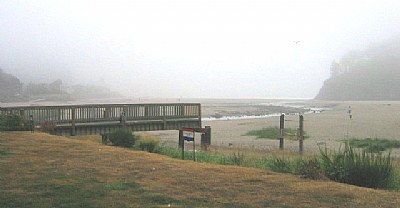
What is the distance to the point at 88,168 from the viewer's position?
8359mm

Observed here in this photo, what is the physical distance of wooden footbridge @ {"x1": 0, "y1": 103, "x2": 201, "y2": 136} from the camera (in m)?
18.7

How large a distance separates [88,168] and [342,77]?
185680mm

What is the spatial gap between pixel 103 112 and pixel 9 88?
4688 inches

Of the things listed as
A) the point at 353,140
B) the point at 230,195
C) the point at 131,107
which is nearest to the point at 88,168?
the point at 230,195

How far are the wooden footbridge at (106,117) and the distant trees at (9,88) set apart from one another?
342 feet

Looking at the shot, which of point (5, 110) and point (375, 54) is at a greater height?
point (375, 54)

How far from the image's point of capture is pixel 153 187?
22.1 feet

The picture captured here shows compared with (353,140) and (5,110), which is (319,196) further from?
(353,140)

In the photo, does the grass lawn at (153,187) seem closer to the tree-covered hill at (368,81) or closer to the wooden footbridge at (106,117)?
the wooden footbridge at (106,117)

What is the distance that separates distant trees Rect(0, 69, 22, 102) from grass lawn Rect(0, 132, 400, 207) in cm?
11615

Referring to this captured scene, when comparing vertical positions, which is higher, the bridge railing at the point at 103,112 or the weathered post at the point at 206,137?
the bridge railing at the point at 103,112

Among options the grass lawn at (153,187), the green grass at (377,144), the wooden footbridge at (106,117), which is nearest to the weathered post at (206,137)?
the wooden footbridge at (106,117)

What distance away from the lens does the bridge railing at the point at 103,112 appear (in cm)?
1880

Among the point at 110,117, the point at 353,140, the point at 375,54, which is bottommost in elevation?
the point at 353,140
